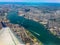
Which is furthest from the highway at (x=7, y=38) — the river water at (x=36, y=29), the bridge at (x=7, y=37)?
the river water at (x=36, y=29)

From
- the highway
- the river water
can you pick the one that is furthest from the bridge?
the river water

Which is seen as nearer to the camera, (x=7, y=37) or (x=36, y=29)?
(x=7, y=37)

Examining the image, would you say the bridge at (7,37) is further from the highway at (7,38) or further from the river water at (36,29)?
the river water at (36,29)

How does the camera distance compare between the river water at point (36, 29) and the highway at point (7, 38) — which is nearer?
the highway at point (7, 38)

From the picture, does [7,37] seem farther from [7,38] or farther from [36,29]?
[36,29]

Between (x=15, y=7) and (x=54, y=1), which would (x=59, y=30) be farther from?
(x=15, y=7)

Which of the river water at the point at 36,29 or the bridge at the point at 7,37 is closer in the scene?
the bridge at the point at 7,37

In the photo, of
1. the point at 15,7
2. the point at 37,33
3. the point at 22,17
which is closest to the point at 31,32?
the point at 37,33

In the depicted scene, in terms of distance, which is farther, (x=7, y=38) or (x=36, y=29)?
(x=36, y=29)

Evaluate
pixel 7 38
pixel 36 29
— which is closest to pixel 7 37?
pixel 7 38
